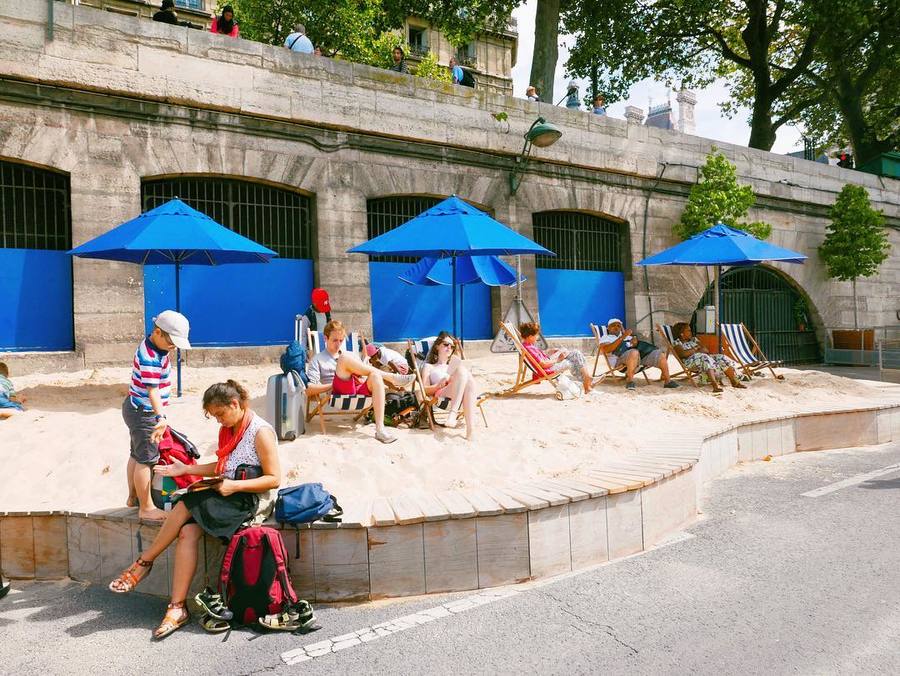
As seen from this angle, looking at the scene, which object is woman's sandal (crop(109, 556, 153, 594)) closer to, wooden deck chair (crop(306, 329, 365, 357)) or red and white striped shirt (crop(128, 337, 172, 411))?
red and white striped shirt (crop(128, 337, 172, 411))

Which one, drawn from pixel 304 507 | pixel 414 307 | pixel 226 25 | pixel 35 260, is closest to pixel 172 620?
pixel 304 507

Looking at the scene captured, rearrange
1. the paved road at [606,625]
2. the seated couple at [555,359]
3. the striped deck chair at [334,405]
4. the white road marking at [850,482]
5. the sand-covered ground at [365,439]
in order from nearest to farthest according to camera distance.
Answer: the paved road at [606,625] < the sand-covered ground at [365,439] < the white road marking at [850,482] < the striped deck chair at [334,405] < the seated couple at [555,359]

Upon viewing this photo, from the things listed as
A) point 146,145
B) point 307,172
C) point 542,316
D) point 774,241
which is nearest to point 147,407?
point 146,145

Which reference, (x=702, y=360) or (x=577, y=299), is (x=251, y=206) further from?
(x=702, y=360)

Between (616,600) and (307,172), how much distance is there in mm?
8371

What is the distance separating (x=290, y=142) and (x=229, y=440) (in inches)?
295

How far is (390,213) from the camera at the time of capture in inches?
460

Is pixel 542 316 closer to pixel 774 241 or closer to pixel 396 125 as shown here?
pixel 396 125

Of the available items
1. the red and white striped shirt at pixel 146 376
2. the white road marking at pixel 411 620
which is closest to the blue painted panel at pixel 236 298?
the red and white striped shirt at pixel 146 376

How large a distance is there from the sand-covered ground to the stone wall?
2.20 meters

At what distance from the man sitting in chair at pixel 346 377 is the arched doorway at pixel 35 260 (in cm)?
441

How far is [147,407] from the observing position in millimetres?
4504

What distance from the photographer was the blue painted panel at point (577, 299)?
1338 centimetres

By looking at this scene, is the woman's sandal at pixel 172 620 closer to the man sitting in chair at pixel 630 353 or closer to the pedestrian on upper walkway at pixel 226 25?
the man sitting in chair at pixel 630 353
